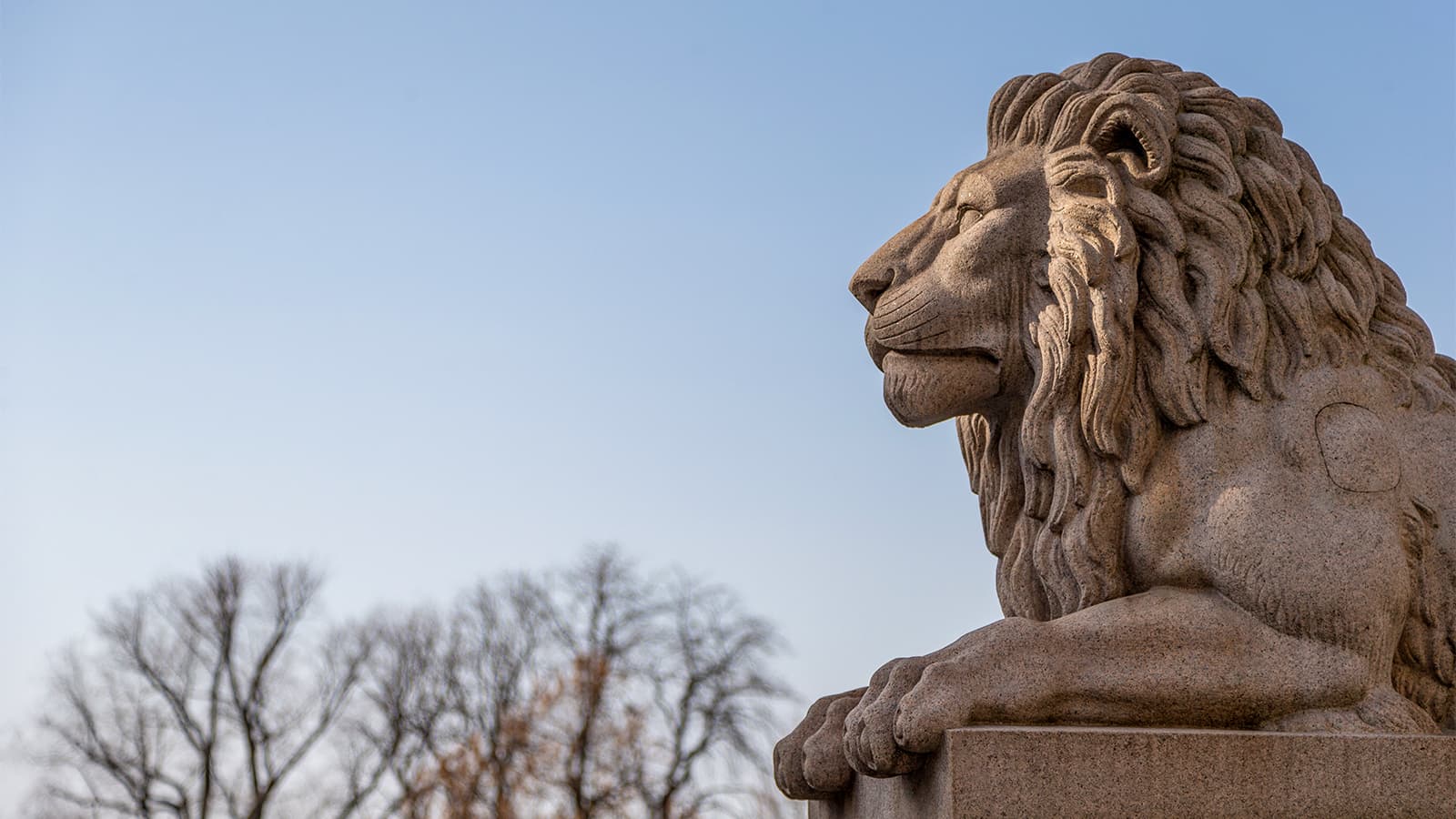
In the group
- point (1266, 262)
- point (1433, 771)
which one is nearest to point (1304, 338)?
point (1266, 262)

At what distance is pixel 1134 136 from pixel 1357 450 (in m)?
0.99

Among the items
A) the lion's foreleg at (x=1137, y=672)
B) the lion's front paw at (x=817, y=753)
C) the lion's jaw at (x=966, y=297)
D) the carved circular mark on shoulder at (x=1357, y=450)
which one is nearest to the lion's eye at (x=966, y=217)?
the lion's jaw at (x=966, y=297)

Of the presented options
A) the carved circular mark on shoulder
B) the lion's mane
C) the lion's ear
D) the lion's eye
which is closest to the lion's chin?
the lion's mane

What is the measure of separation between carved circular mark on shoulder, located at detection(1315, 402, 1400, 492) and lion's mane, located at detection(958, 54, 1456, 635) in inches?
6.3

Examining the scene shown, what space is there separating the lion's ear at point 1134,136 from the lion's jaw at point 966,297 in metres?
0.19

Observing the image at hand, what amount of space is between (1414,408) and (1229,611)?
2.82 feet

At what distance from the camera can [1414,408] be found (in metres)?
4.23

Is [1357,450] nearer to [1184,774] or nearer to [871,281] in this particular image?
[1184,774]

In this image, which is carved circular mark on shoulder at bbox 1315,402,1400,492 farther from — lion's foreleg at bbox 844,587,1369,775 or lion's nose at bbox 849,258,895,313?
lion's nose at bbox 849,258,895,313

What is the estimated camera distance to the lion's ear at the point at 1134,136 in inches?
165

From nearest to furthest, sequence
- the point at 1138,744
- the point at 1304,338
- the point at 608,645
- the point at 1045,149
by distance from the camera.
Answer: the point at 1138,744, the point at 1304,338, the point at 1045,149, the point at 608,645

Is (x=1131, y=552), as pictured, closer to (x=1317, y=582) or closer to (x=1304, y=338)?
(x=1317, y=582)

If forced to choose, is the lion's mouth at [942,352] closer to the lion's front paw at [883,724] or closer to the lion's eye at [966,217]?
the lion's eye at [966,217]

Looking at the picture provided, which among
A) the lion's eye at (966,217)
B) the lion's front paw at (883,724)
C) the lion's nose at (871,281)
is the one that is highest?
the lion's eye at (966,217)
